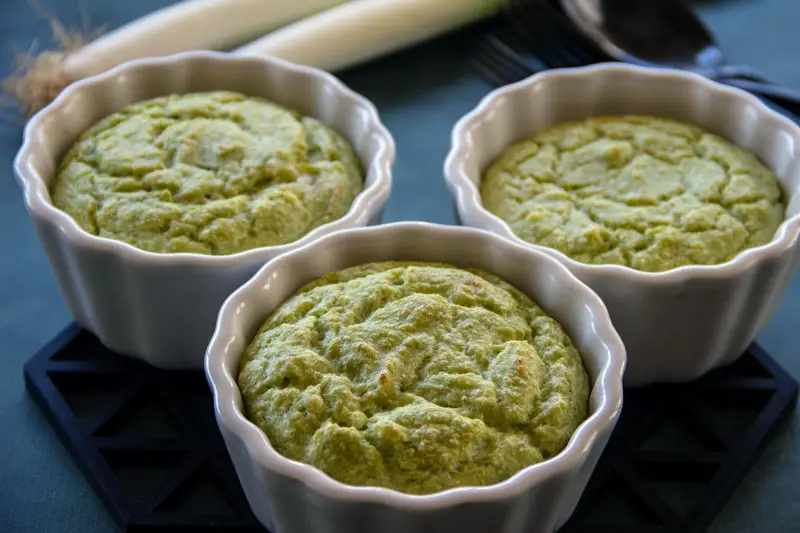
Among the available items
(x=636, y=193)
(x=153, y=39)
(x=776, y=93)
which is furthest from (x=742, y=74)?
(x=153, y=39)

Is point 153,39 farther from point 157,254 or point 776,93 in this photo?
point 776,93

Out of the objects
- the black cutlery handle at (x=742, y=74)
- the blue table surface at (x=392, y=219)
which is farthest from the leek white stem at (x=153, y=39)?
the black cutlery handle at (x=742, y=74)

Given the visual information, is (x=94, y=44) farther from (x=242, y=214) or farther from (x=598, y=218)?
(x=598, y=218)

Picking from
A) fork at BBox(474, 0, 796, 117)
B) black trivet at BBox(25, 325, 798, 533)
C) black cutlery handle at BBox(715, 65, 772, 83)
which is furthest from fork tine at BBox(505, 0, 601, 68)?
black trivet at BBox(25, 325, 798, 533)

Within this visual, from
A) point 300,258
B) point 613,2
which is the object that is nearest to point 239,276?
point 300,258

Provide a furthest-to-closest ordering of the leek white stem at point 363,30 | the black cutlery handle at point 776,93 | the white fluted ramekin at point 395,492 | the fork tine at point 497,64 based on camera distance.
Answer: the fork tine at point 497,64
the leek white stem at point 363,30
the black cutlery handle at point 776,93
the white fluted ramekin at point 395,492

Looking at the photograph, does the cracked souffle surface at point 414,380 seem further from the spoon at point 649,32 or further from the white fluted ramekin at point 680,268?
the spoon at point 649,32

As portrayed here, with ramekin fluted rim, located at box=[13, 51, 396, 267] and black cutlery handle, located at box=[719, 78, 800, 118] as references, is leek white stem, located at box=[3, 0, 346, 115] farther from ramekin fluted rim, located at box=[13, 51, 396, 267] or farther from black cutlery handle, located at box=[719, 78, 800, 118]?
black cutlery handle, located at box=[719, 78, 800, 118]
